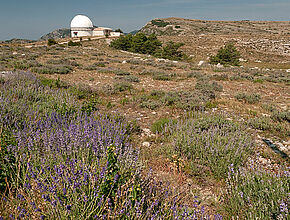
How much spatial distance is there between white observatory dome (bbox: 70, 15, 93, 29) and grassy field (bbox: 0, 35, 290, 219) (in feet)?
234

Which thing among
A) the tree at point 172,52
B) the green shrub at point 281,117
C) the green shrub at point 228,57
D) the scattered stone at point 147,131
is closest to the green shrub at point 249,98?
the green shrub at point 281,117

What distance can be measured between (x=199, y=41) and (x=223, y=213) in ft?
170

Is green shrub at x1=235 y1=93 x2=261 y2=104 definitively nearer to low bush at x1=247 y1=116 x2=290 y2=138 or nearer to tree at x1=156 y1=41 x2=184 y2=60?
low bush at x1=247 y1=116 x2=290 y2=138

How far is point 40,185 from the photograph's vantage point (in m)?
2.07

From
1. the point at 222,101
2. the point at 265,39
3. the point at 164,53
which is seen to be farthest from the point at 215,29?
the point at 222,101

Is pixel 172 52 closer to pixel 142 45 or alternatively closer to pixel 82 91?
pixel 142 45

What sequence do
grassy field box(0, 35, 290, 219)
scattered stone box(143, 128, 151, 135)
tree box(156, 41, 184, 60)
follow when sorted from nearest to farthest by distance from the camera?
grassy field box(0, 35, 290, 219)
scattered stone box(143, 128, 151, 135)
tree box(156, 41, 184, 60)

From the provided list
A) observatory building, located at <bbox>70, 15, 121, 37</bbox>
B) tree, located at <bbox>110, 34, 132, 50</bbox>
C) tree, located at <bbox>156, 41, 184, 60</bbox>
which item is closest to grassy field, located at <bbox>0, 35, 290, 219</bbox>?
tree, located at <bbox>156, 41, 184, 60</bbox>

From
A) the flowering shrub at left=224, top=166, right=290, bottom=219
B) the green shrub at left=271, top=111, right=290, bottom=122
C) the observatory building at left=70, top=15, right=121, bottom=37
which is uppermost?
the observatory building at left=70, top=15, right=121, bottom=37

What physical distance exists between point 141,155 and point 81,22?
7901 cm

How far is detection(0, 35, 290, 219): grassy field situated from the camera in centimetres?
205

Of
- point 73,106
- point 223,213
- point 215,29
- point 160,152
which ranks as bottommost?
point 223,213

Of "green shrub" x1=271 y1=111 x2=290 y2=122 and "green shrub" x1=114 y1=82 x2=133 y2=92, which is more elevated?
"green shrub" x1=114 y1=82 x2=133 y2=92

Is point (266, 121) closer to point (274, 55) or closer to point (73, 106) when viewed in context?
point (73, 106)
